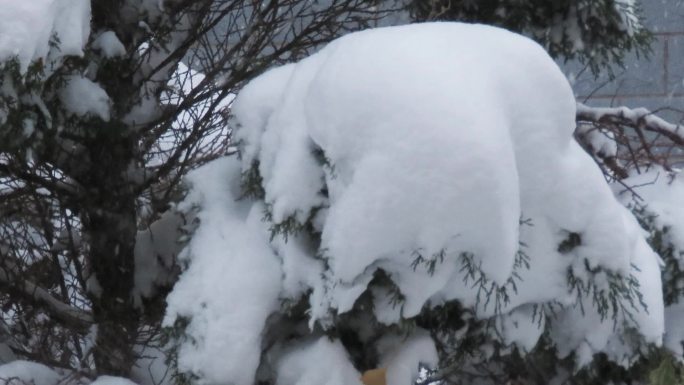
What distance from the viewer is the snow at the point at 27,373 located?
3.44 meters

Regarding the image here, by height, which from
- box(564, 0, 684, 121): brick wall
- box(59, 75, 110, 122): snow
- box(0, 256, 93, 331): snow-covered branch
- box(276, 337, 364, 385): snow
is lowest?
box(564, 0, 684, 121): brick wall

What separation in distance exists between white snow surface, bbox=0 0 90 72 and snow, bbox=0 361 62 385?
1242 millimetres

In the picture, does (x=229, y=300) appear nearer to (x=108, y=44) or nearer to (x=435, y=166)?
(x=435, y=166)

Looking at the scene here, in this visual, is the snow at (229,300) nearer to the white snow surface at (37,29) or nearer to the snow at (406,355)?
the snow at (406,355)

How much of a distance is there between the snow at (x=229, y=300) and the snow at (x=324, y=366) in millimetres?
110

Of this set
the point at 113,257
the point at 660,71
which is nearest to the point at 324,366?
the point at 113,257

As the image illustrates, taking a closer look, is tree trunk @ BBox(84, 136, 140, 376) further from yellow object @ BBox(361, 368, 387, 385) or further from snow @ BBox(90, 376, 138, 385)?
yellow object @ BBox(361, 368, 387, 385)

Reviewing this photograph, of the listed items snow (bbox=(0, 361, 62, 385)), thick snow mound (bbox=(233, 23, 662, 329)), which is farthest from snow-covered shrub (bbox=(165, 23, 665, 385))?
snow (bbox=(0, 361, 62, 385))

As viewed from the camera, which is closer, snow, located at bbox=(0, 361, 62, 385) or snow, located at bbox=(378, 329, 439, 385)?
snow, located at bbox=(378, 329, 439, 385)

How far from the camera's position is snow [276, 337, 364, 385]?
2.58 metres

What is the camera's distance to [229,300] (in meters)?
2.63

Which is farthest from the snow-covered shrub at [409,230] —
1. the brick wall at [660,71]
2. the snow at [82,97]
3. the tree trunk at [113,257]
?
the brick wall at [660,71]

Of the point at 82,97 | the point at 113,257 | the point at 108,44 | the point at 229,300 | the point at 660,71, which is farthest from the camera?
the point at 660,71

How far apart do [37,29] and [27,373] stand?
4.53 feet
